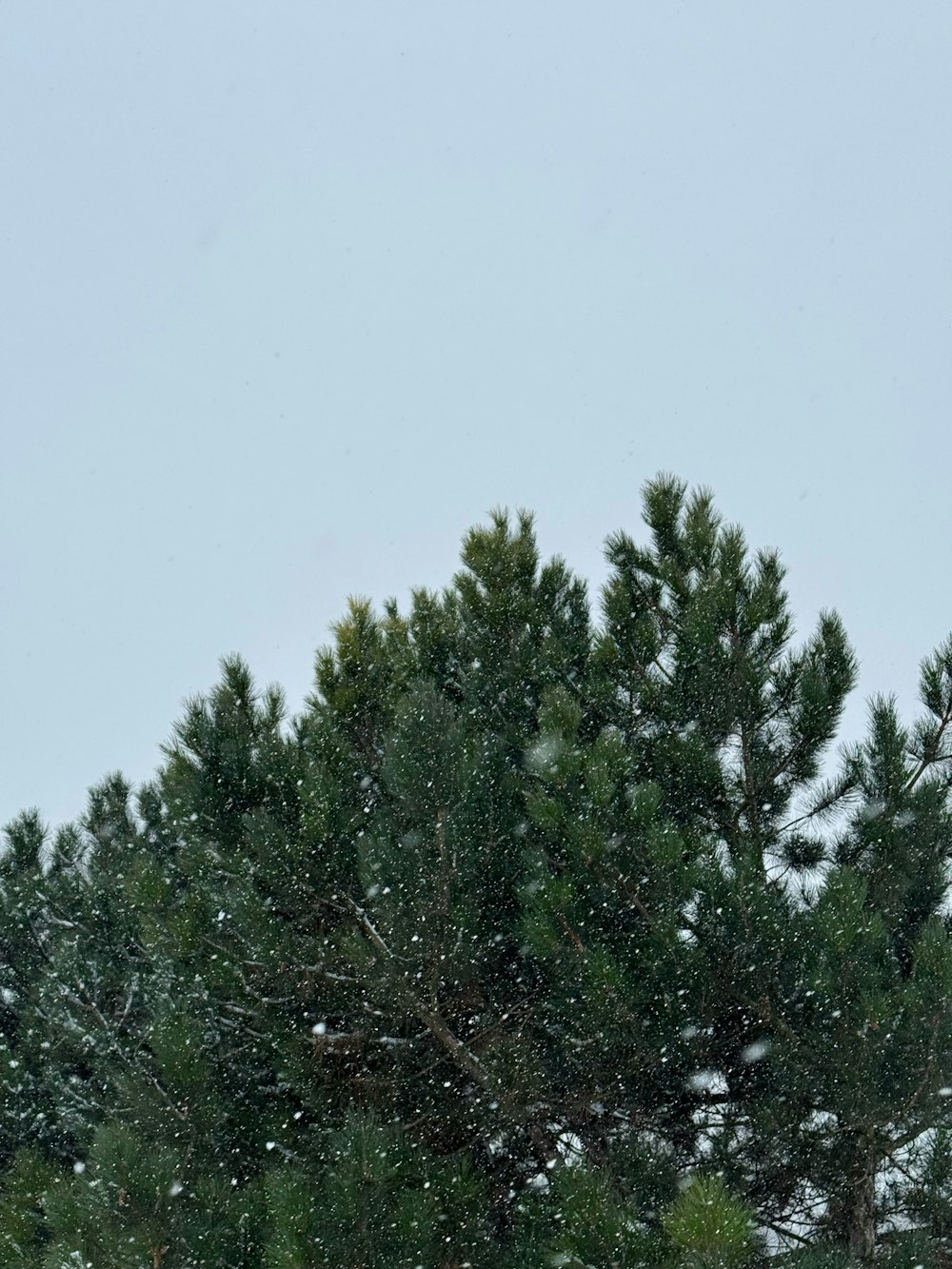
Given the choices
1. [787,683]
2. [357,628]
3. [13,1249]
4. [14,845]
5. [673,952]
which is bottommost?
[13,1249]

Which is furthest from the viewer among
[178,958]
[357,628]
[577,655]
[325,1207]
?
[357,628]

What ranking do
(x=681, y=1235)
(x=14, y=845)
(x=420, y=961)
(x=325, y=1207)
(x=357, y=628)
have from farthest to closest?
(x=14, y=845), (x=357, y=628), (x=420, y=961), (x=325, y=1207), (x=681, y=1235)

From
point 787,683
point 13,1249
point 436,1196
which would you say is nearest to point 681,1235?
point 436,1196

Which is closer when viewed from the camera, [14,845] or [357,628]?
[357,628]

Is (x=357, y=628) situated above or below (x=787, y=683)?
above

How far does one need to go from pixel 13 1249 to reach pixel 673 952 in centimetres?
332

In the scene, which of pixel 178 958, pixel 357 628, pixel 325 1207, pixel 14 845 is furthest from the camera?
pixel 14 845

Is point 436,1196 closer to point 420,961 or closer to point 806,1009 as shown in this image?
point 420,961

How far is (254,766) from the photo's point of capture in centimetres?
566

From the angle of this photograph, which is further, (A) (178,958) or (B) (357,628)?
(B) (357,628)

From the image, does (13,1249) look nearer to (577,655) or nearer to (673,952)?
(673,952)

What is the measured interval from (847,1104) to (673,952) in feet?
2.81

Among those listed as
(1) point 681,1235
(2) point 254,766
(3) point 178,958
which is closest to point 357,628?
(2) point 254,766

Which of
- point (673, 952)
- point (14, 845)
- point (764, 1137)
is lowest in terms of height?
point (764, 1137)
